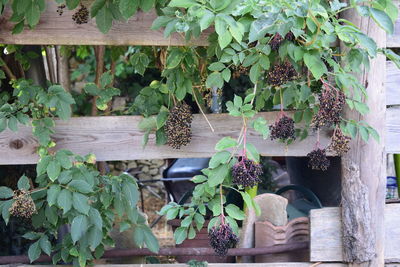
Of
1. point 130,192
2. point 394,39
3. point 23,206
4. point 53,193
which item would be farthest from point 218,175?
point 394,39

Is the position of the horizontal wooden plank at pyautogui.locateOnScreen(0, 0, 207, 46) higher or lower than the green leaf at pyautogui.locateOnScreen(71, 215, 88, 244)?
higher

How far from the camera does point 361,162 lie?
2844 mm

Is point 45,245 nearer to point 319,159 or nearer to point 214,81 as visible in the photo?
point 214,81

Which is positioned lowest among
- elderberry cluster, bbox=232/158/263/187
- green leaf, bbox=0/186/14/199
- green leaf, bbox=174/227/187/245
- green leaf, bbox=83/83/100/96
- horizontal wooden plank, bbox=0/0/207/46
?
green leaf, bbox=174/227/187/245

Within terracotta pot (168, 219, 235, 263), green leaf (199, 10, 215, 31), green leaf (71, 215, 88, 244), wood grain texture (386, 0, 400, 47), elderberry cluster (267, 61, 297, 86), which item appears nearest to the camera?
green leaf (199, 10, 215, 31)

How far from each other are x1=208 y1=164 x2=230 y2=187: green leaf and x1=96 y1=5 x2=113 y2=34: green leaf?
26.7 inches

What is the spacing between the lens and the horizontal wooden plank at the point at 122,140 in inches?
113

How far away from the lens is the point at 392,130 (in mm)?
2896

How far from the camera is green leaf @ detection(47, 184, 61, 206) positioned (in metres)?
2.57

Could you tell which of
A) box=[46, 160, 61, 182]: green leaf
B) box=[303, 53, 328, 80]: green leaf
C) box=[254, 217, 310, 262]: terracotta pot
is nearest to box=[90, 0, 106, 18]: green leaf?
box=[46, 160, 61, 182]: green leaf

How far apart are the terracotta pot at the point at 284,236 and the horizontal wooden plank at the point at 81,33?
0.87m

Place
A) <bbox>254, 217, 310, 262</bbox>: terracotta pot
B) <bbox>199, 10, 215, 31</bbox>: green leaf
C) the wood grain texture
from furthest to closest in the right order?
<bbox>254, 217, 310, 262</bbox>: terracotta pot < the wood grain texture < <bbox>199, 10, 215, 31</bbox>: green leaf

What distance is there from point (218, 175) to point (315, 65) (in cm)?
53

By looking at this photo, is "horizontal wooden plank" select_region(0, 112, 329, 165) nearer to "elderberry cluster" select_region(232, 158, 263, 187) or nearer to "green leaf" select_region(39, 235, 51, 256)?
"green leaf" select_region(39, 235, 51, 256)
